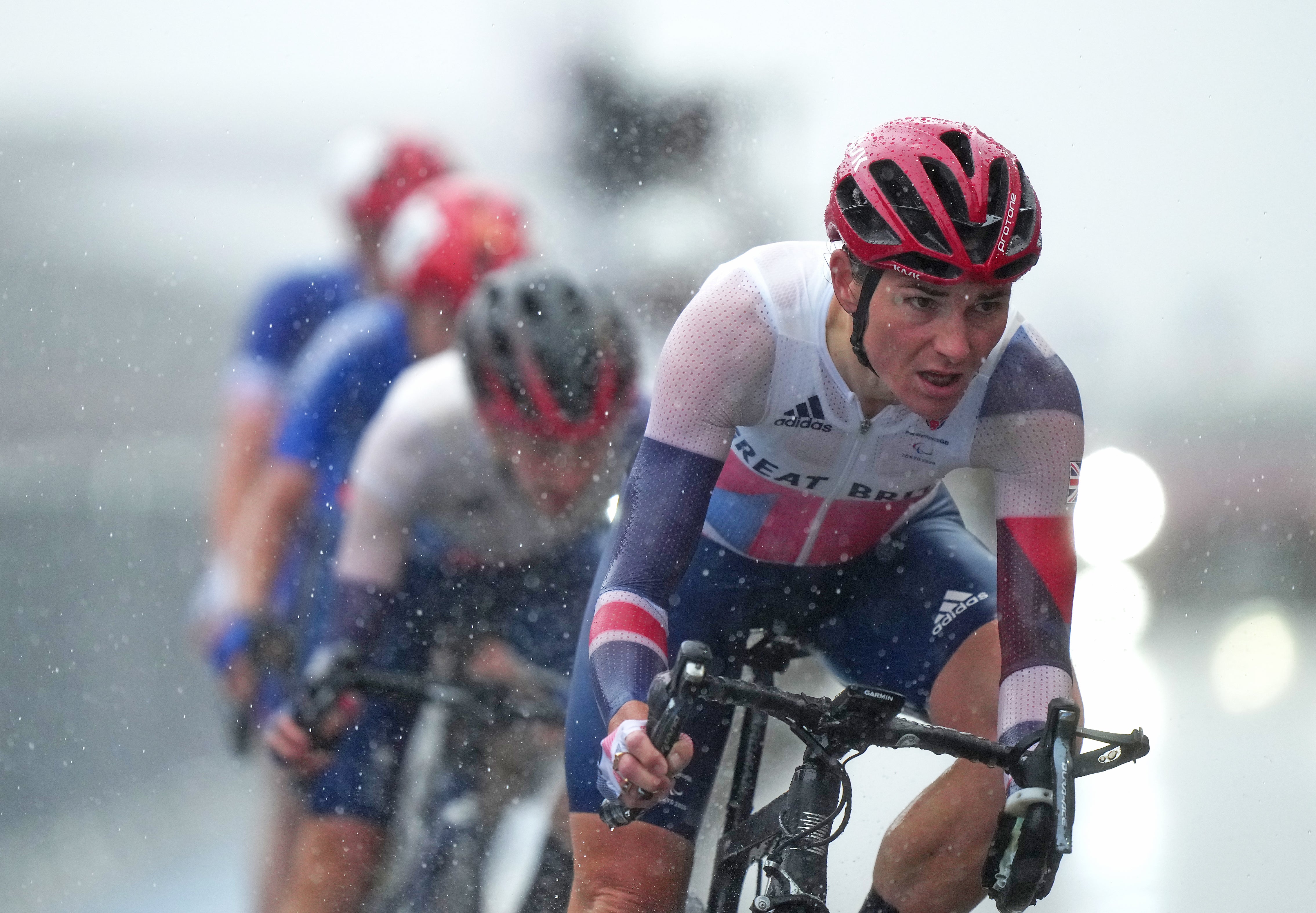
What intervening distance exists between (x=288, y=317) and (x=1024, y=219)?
3.90 meters

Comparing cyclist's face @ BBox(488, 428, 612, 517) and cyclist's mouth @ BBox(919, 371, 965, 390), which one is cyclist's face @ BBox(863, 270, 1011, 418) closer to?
cyclist's mouth @ BBox(919, 371, 965, 390)

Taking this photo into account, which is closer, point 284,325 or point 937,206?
point 937,206

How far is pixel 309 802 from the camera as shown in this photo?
10.7 ft

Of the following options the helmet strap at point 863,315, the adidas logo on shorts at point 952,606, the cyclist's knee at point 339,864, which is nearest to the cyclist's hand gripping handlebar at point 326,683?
the cyclist's knee at point 339,864

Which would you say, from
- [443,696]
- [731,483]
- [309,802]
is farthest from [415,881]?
[731,483]

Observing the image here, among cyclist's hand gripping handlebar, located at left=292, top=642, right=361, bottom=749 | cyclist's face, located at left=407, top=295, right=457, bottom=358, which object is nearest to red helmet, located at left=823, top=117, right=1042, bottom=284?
cyclist's hand gripping handlebar, located at left=292, top=642, right=361, bottom=749

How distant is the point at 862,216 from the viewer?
2041 mm

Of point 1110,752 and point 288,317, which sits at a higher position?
point 288,317

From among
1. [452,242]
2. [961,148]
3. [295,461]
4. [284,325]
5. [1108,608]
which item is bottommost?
[961,148]

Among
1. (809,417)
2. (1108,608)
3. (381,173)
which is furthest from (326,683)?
(1108,608)

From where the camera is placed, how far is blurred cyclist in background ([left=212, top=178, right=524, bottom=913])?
3850 mm

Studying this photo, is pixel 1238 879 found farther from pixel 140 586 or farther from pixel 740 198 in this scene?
pixel 140 586

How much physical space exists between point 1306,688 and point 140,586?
6.50 metres

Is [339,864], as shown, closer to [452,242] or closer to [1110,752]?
[1110,752]
